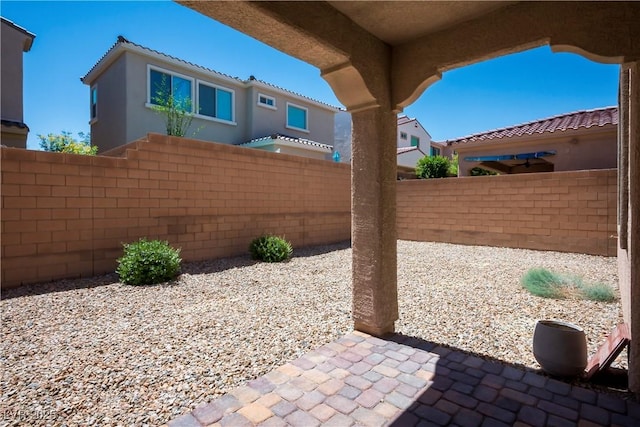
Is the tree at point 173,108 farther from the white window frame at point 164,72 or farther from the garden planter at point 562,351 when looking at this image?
the garden planter at point 562,351

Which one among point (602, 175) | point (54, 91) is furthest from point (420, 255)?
point (54, 91)

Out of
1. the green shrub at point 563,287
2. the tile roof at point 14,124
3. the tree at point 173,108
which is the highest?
the tree at point 173,108

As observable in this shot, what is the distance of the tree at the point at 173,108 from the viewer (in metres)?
9.90

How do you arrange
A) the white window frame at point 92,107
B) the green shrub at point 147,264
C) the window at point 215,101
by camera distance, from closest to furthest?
the green shrub at point 147,264, the white window frame at point 92,107, the window at point 215,101

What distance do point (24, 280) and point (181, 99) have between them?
27.9ft

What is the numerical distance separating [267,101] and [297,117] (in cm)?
188

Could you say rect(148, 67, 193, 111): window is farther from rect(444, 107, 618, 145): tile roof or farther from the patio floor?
the patio floor

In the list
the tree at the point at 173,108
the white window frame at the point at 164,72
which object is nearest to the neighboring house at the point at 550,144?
the tree at the point at 173,108

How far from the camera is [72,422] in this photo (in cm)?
204

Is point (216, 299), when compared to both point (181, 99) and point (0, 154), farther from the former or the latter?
point (181, 99)

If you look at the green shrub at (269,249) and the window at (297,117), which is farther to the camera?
the window at (297,117)

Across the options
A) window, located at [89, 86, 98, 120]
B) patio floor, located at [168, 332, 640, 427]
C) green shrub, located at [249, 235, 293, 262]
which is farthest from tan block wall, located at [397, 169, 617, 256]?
window, located at [89, 86, 98, 120]

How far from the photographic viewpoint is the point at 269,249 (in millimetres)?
7195

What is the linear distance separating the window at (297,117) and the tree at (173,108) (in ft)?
16.1
